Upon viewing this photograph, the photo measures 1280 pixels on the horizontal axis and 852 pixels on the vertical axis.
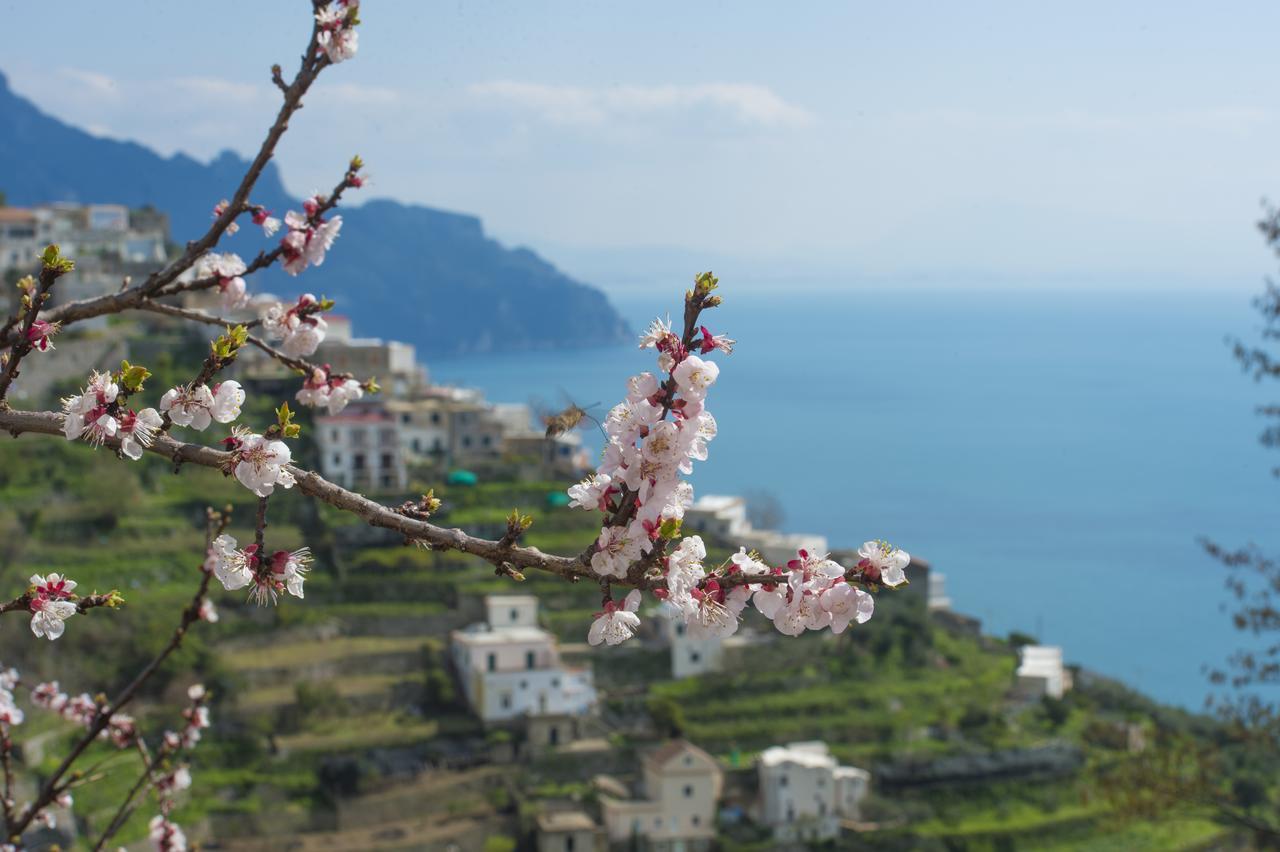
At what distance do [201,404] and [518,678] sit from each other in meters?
22.3

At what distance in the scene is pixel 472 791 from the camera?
22.6m

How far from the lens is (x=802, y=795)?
76.2 feet

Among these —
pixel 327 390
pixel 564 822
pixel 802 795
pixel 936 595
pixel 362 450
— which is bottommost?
pixel 564 822

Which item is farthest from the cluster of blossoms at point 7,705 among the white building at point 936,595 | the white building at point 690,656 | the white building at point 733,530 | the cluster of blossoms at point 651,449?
the white building at point 936,595

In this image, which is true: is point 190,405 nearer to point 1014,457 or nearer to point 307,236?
point 307,236

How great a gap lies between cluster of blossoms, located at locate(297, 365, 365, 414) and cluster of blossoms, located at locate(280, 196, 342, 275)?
0.68 ft

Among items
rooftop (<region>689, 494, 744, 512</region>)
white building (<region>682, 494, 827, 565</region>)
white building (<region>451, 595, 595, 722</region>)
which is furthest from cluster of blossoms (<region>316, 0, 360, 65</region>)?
rooftop (<region>689, 494, 744, 512</region>)

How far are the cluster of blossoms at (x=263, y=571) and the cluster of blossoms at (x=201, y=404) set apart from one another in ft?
0.65

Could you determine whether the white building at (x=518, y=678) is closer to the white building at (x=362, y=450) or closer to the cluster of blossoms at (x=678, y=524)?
the white building at (x=362, y=450)

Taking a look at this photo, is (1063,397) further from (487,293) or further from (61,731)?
(61,731)

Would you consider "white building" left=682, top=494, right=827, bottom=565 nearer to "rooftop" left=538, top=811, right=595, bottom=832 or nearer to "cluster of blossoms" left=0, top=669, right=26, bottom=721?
"rooftop" left=538, top=811, right=595, bottom=832

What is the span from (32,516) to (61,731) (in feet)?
19.4

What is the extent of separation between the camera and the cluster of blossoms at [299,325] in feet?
8.88

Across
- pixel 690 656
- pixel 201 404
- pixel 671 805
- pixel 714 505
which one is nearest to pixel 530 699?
pixel 671 805
